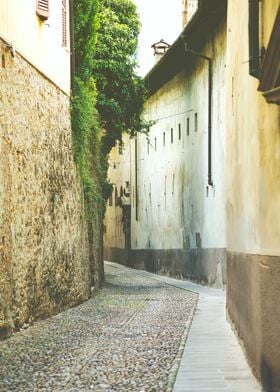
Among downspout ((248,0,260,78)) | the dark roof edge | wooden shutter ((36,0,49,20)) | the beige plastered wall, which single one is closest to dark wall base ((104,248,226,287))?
the beige plastered wall

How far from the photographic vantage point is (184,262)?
28094 millimetres

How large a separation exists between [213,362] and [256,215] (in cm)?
185

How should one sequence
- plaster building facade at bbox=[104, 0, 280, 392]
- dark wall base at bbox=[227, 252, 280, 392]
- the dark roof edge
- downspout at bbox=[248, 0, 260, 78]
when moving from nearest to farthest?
dark wall base at bbox=[227, 252, 280, 392] → plaster building facade at bbox=[104, 0, 280, 392] → downspout at bbox=[248, 0, 260, 78] → the dark roof edge

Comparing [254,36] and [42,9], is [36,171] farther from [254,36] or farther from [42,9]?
[254,36]

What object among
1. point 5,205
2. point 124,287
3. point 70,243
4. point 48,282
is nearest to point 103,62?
point 124,287

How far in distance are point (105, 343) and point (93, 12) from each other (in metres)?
11.3

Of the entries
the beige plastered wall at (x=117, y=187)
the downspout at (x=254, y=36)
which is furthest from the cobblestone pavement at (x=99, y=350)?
the beige plastered wall at (x=117, y=187)

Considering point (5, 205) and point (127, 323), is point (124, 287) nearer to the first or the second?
point (127, 323)

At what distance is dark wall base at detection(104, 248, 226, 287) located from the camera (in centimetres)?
2159

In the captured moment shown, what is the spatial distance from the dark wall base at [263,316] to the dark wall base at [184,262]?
12.5 meters

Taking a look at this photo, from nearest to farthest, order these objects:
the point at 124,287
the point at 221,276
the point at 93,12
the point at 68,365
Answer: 1. the point at 68,365
2. the point at 93,12
3. the point at 221,276
4. the point at 124,287

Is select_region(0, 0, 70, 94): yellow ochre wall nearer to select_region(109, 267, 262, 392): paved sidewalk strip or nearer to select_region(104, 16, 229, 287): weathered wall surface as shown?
select_region(109, 267, 262, 392): paved sidewalk strip

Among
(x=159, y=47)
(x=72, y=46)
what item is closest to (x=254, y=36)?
(x=72, y=46)

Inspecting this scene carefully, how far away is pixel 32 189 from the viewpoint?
12391 mm
